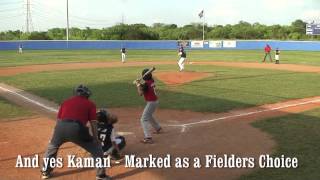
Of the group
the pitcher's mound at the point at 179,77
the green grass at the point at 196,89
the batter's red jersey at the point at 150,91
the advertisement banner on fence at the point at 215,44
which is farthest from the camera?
the advertisement banner on fence at the point at 215,44

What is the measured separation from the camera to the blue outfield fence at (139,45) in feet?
208

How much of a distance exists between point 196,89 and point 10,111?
8825 millimetres

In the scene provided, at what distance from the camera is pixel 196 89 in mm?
20906

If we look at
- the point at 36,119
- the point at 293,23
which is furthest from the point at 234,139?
the point at 293,23

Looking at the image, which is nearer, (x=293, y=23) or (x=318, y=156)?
(x=318, y=156)

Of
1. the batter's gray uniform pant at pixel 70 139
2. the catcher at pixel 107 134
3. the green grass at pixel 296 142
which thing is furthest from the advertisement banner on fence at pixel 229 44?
the batter's gray uniform pant at pixel 70 139

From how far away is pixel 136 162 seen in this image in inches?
354

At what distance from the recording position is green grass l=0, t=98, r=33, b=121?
14211mm

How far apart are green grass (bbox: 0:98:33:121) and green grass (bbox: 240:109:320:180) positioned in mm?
7303

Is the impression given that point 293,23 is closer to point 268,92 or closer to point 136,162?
point 268,92

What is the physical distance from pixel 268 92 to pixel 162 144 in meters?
10.5

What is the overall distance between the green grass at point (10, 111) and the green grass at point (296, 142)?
7303 mm

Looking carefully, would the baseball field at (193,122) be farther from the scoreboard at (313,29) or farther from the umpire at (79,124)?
the scoreboard at (313,29)

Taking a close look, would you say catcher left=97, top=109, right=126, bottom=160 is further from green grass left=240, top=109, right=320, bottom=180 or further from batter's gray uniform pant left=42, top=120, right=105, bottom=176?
green grass left=240, top=109, right=320, bottom=180
